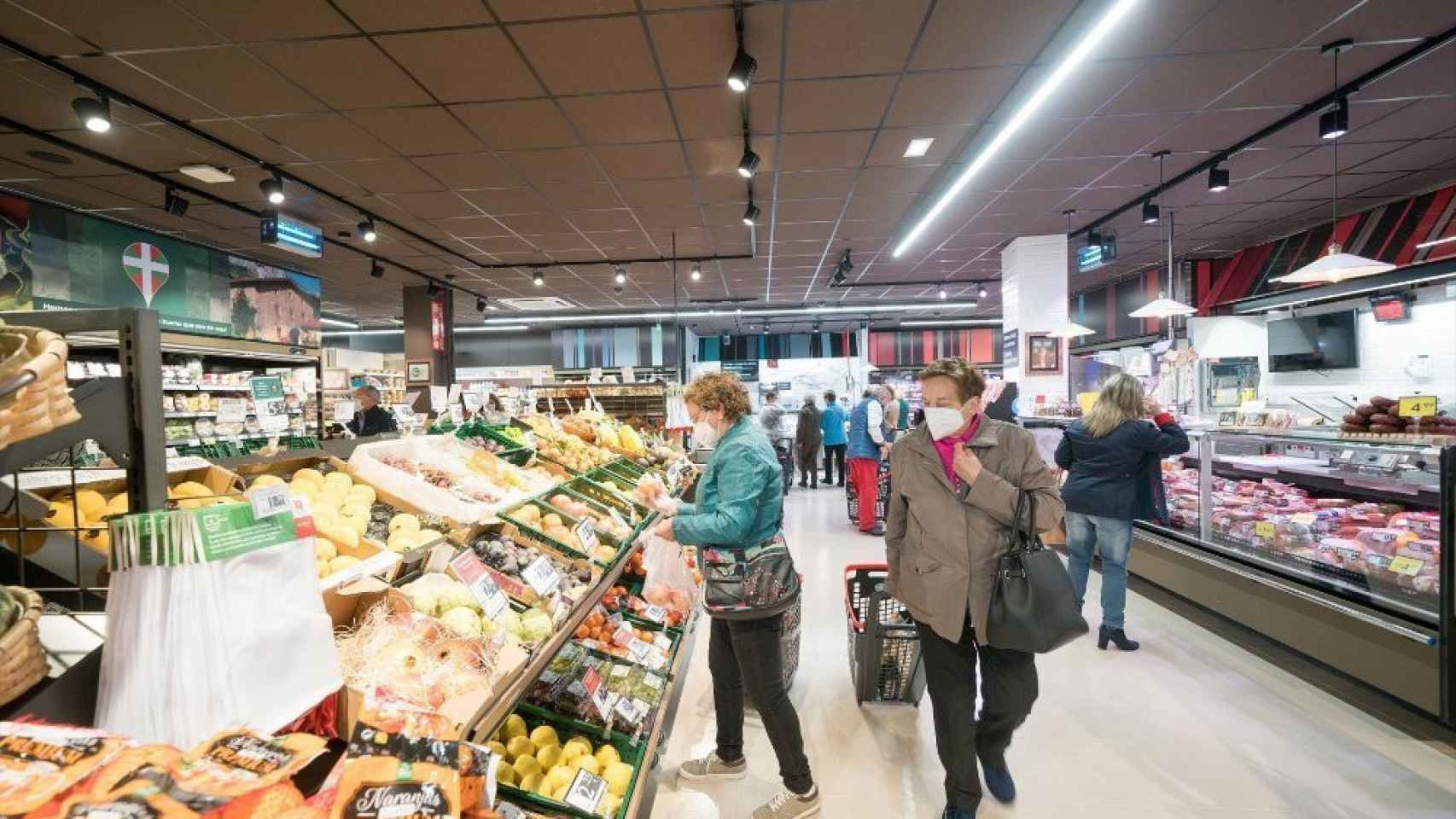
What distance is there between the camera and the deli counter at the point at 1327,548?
2854 millimetres

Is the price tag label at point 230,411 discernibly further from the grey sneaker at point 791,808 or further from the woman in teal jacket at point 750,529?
the grey sneaker at point 791,808

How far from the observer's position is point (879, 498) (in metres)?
7.54

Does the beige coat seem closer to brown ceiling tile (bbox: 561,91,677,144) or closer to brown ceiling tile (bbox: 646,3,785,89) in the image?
brown ceiling tile (bbox: 646,3,785,89)

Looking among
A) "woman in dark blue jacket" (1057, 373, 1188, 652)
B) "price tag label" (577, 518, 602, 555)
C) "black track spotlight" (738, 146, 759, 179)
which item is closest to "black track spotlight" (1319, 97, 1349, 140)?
"woman in dark blue jacket" (1057, 373, 1188, 652)

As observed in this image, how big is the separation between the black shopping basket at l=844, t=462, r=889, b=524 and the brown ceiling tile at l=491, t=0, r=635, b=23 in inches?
193

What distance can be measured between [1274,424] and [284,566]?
5.65 meters

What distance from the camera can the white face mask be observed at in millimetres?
2221

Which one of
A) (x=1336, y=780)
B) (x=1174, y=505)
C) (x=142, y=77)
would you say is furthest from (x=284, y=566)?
(x=1174, y=505)

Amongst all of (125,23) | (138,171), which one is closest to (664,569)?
(125,23)

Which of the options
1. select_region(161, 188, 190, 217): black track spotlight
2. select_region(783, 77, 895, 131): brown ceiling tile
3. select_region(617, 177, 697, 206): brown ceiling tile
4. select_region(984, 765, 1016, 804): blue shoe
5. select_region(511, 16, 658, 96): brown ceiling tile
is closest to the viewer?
select_region(984, 765, 1016, 804): blue shoe

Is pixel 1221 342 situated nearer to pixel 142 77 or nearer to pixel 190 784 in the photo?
pixel 190 784

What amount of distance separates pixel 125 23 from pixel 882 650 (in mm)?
5298

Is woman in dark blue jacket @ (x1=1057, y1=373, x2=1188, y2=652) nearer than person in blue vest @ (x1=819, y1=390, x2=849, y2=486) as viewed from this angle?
Yes

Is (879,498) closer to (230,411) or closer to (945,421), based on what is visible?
(945,421)
